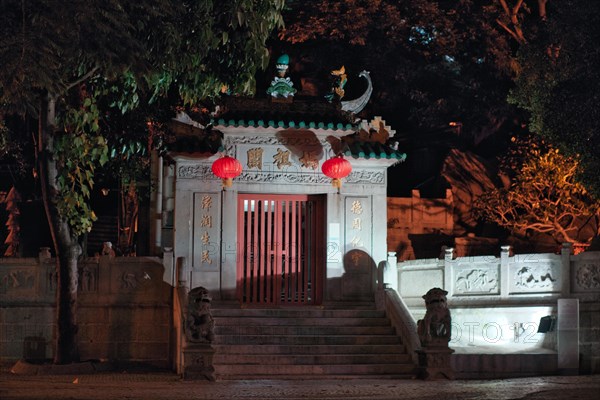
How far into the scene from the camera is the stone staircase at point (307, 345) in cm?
1678

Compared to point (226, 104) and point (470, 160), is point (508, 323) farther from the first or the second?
point (470, 160)

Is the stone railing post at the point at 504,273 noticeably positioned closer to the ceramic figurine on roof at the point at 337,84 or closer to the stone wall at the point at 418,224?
the ceramic figurine on roof at the point at 337,84

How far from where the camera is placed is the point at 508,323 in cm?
1848

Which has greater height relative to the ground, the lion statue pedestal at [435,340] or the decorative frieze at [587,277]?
the decorative frieze at [587,277]

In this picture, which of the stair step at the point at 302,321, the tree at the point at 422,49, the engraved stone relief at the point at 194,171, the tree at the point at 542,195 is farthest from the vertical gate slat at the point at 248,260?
the tree at the point at 422,49

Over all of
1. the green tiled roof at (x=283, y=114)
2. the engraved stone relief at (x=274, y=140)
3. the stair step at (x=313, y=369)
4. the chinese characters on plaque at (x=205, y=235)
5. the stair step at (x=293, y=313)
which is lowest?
the stair step at (x=313, y=369)

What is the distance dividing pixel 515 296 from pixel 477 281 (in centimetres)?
77

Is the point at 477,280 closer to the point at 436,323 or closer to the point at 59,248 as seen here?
the point at 436,323

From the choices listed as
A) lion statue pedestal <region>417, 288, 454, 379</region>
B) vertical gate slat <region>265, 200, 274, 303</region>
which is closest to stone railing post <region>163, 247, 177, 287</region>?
A: vertical gate slat <region>265, 200, 274, 303</region>

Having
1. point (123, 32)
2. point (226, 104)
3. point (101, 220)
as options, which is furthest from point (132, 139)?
point (101, 220)

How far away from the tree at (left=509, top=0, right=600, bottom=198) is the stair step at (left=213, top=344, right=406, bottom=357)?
5761 millimetres

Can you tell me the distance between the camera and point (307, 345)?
17.6 meters

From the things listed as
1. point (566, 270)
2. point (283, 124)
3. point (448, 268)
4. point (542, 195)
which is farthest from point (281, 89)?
point (542, 195)

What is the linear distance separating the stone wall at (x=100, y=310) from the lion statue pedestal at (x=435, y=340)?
516cm
